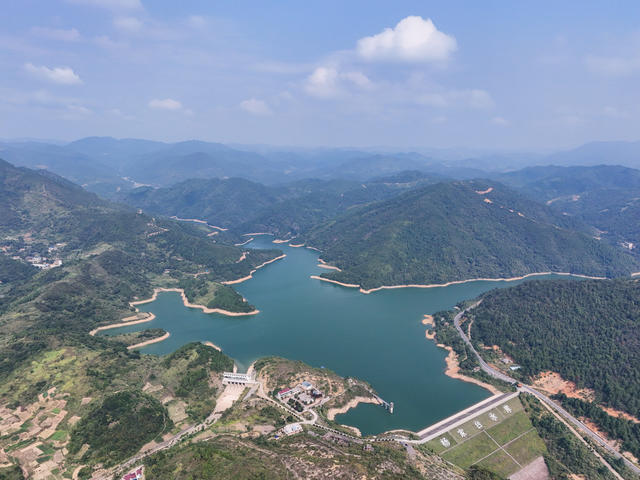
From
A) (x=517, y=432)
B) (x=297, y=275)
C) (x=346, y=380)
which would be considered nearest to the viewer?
(x=517, y=432)

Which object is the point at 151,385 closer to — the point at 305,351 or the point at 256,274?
the point at 305,351

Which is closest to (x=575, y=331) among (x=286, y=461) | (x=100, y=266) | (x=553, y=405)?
(x=553, y=405)

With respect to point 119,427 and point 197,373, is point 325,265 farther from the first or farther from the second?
point 119,427

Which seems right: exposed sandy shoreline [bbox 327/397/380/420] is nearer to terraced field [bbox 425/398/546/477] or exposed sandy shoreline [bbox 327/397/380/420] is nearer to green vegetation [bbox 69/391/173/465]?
terraced field [bbox 425/398/546/477]

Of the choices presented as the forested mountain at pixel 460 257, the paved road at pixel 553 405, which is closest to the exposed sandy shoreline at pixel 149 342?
the forested mountain at pixel 460 257

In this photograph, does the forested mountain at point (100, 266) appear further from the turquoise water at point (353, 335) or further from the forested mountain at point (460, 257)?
the forested mountain at point (460, 257)

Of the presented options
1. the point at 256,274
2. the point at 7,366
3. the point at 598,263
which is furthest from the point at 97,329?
the point at 598,263

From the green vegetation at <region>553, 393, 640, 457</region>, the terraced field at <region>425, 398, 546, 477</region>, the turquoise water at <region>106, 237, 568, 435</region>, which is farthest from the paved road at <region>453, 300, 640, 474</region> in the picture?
the terraced field at <region>425, 398, 546, 477</region>
